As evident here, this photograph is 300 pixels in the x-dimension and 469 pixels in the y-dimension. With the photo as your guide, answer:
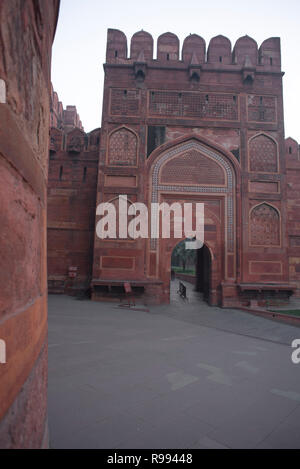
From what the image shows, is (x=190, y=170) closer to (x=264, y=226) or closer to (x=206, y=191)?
(x=206, y=191)

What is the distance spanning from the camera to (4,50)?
1141 mm

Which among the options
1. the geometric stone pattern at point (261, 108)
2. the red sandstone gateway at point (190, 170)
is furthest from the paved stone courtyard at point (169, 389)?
the geometric stone pattern at point (261, 108)

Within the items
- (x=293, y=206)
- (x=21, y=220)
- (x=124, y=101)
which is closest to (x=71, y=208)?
(x=124, y=101)

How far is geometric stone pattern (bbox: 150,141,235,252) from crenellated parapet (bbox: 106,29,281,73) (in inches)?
138

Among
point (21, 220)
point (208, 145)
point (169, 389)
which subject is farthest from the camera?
point (208, 145)

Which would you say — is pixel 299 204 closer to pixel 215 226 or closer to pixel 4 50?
pixel 215 226

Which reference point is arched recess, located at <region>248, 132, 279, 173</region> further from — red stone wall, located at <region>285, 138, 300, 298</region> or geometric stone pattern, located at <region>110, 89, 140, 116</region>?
geometric stone pattern, located at <region>110, 89, 140, 116</region>

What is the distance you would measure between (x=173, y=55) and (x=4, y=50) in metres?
12.5

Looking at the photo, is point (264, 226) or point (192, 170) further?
point (192, 170)

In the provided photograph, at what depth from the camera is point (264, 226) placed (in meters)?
10.8

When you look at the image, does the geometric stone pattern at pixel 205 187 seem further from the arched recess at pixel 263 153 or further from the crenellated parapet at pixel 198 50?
the crenellated parapet at pixel 198 50

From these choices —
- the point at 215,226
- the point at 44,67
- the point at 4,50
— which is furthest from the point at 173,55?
the point at 4,50

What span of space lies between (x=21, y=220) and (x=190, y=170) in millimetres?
10148

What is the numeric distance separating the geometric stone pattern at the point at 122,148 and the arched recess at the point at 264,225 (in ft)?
16.6
